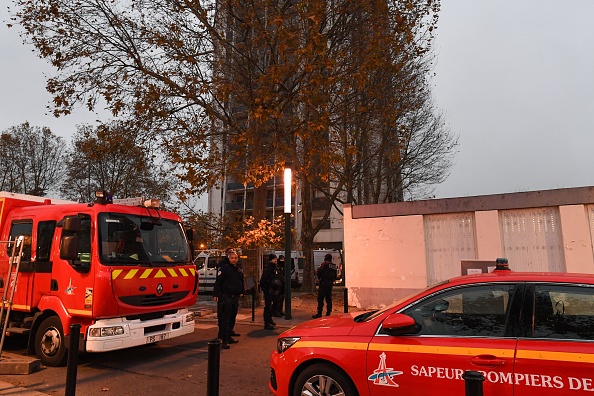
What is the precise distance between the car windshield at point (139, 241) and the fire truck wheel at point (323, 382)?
4064mm

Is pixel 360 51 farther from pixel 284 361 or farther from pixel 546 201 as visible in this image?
pixel 284 361

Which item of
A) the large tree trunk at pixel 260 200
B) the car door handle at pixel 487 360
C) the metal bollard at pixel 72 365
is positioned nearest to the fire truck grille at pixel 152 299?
the metal bollard at pixel 72 365

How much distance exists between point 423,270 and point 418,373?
28.6 ft

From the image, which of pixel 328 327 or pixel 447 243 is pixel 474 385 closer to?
pixel 328 327

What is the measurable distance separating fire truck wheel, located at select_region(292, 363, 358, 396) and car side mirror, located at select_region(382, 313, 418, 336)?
659 millimetres

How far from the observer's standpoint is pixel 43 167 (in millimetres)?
33750

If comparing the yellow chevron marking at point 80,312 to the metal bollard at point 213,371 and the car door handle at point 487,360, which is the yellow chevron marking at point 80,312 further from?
the car door handle at point 487,360

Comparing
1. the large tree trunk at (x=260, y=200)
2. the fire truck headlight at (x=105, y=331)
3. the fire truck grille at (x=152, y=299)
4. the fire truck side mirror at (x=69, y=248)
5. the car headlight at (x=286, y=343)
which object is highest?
the large tree trunk at (x=260, y=200)

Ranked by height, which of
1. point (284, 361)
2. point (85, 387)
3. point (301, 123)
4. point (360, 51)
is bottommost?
point (85, 387)

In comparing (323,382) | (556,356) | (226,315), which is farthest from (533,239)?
(323,382)

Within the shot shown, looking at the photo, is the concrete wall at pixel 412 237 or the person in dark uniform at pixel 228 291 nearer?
the person in dark uniform at pixel 228 291

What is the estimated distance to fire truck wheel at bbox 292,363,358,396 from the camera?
152 inches

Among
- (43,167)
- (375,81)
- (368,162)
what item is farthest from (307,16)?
(43,167)

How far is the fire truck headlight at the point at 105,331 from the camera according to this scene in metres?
6.25
